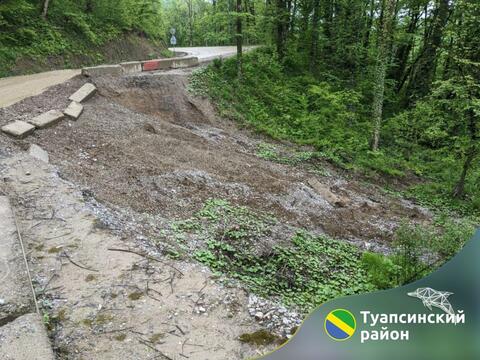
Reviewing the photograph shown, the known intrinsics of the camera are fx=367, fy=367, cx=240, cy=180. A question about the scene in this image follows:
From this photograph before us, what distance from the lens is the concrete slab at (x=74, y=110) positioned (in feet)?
30.5

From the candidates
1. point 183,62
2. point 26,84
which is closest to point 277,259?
point 26,84

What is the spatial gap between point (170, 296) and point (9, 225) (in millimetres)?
2454

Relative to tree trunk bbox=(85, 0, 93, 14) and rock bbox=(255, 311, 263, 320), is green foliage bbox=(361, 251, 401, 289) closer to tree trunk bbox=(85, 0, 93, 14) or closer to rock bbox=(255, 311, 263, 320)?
rock bbox=(255, 311, 263, 320)

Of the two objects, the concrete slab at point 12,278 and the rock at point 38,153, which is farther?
the rock at point 38,153

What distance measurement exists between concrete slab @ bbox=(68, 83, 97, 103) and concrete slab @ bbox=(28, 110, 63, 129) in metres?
1.27

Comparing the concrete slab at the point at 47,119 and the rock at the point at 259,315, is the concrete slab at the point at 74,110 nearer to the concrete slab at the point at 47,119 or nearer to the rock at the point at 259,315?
the concrete slab at the point at 47,119

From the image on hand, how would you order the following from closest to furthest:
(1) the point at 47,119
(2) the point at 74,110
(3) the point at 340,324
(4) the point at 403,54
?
(3) the point at 340,324, (1) the point at 47,119, (2) the point at 74,110, (4) the point at 403,54

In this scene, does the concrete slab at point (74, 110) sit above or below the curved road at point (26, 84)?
below

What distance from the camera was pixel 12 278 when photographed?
3.89 metres

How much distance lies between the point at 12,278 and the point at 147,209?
2.75 meters

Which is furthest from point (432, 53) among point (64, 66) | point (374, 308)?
point (374, 308)

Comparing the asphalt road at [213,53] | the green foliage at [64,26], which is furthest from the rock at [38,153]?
the asphalt road at [213,53]

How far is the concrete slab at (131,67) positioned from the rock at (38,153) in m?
6.68

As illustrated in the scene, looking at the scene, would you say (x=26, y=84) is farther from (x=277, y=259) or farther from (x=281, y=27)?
(x=281, y=27)
